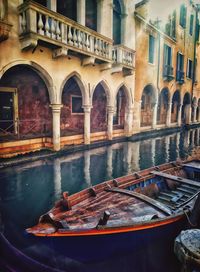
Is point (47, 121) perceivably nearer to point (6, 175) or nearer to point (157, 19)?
point (6, 175)

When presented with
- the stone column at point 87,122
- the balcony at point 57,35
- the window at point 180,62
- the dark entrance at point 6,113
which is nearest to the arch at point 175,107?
the window at point 180,62

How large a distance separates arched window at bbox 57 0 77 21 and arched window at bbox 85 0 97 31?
1.04 metres

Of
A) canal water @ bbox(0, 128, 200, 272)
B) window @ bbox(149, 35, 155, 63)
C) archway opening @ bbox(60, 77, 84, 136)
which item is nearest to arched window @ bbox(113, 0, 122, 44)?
window @ bbox(149, 35, 155, 63)

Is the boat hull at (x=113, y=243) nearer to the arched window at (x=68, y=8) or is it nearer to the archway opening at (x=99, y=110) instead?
the archway opening at (x=99, y=110)

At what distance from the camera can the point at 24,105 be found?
9250 mm

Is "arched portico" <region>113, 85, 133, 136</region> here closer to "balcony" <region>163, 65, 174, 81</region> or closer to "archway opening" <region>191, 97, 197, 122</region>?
"balcony" <region>163, 65, 174, 81</region>

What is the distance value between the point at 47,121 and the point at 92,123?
11.3ft

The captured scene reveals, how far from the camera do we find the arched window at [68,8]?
31.1 feet

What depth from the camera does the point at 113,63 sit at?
11.5 meters

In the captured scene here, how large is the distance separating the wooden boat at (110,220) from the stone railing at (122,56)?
27.7 ft

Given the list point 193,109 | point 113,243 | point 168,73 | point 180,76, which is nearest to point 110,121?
point 168,73

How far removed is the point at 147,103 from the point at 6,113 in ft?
38.9

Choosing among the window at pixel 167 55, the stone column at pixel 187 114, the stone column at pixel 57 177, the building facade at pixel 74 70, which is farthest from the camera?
the stone column at pixel 187 114

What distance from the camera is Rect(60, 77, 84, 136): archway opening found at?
11.0 metres
